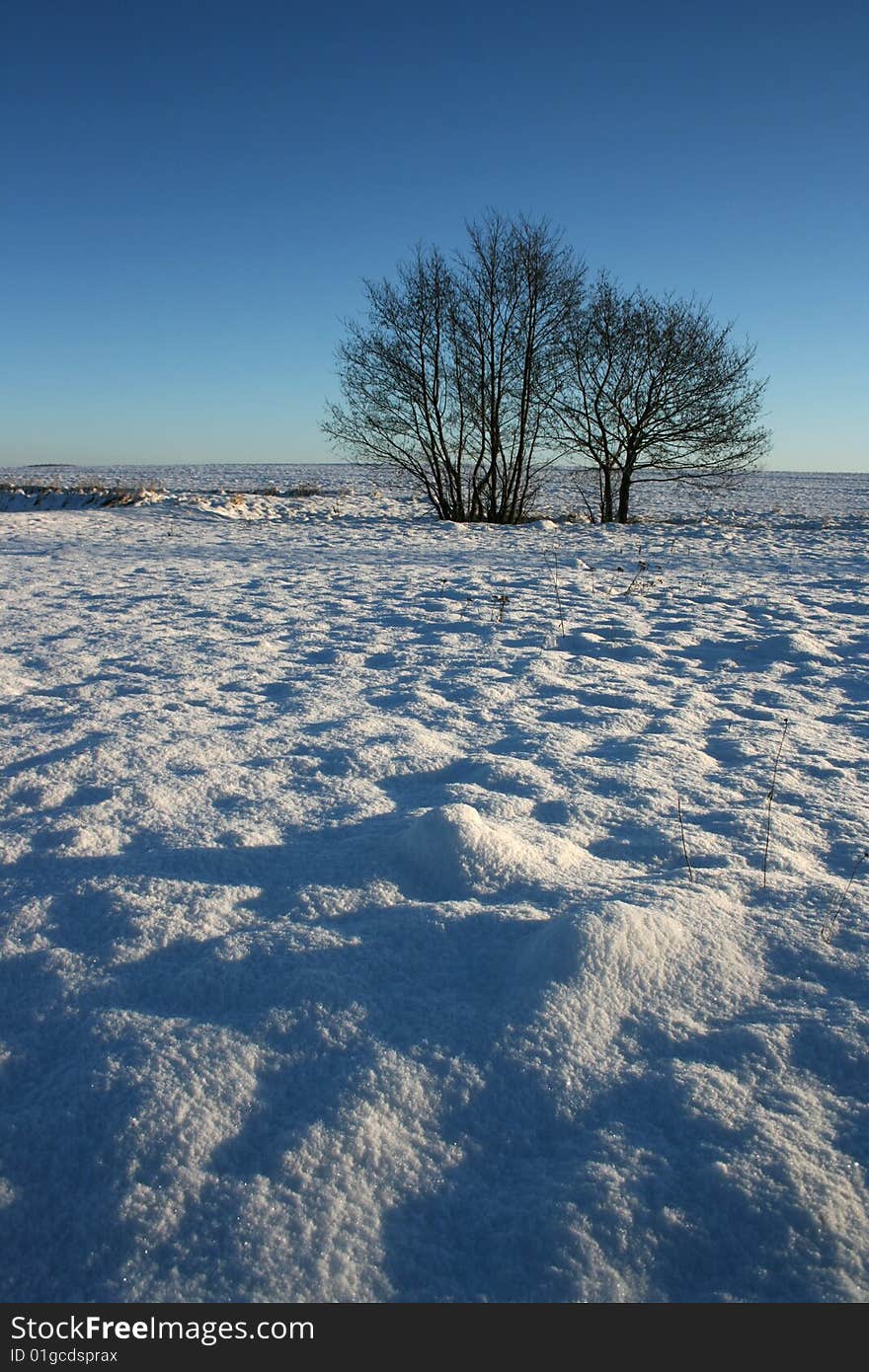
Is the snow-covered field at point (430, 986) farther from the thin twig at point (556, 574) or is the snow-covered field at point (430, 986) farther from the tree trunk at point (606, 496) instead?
the tree trunk at point (606, 496)

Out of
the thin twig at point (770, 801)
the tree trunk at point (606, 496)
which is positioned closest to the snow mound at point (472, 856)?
the thin twig at point (770, 801)

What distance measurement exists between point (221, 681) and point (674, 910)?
2.85m

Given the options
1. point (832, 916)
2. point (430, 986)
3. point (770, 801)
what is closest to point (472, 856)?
point (430, 986)

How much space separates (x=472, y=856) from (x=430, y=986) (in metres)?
0.54

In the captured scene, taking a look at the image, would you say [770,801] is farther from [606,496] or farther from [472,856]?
[606,496]

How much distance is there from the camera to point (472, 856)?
2266 millimetres

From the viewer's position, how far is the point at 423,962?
6.12 feet

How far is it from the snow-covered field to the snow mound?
11mm

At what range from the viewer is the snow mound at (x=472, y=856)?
7.22 feet

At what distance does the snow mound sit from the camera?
7.22 ft

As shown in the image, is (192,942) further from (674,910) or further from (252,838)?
(674,910)

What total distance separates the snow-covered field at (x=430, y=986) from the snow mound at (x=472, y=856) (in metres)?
0.01

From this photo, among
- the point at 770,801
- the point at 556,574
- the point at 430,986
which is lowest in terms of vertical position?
the point at 430,986

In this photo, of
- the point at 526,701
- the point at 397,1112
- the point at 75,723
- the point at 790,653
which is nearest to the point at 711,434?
the point at 790,653
